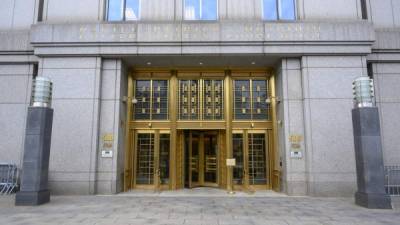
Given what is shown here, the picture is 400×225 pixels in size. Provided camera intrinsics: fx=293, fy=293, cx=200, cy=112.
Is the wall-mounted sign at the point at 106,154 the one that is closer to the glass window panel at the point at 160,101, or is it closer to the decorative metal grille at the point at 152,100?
the decorative metal grille at the point at 152,100

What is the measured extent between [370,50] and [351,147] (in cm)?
386

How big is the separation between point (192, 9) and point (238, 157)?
21.7 feet

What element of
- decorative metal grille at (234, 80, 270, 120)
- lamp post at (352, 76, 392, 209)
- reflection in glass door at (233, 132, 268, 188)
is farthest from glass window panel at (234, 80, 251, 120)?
lamp post at (352, 76, 392, 209)

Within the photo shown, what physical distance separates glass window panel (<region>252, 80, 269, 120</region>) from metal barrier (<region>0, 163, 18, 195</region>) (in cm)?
1004

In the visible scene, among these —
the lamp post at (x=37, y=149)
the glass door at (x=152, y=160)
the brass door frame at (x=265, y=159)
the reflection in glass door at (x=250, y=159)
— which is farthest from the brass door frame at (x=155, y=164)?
the lamp post at (x=37, y=149)

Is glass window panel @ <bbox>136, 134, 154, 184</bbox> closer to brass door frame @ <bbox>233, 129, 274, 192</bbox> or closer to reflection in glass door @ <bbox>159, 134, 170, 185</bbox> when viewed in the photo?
reflection in glass door @ <bbox>159, 134, 170, 185</bbox>

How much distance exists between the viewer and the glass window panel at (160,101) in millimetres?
13008

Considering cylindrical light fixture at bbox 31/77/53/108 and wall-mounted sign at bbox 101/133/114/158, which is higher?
cylindrical light fixture at bbox 31/77/53/108

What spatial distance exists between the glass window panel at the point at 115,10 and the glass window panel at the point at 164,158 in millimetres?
5337

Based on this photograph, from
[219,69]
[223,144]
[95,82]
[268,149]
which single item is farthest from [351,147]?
[95,82]

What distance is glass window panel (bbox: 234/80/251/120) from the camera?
42.6ft

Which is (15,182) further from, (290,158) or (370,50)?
(370,50)

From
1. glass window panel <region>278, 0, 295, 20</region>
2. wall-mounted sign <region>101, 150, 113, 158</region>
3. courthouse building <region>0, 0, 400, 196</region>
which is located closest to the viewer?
courthouse building <region>0, 0, 400, 196</region>

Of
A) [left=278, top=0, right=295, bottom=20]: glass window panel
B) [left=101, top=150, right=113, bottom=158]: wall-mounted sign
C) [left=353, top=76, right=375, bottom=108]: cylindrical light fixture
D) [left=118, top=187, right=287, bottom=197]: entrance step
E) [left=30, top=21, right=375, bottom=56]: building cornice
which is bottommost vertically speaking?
[left=118, top=187, right=287, bottom=197]: entrance step
